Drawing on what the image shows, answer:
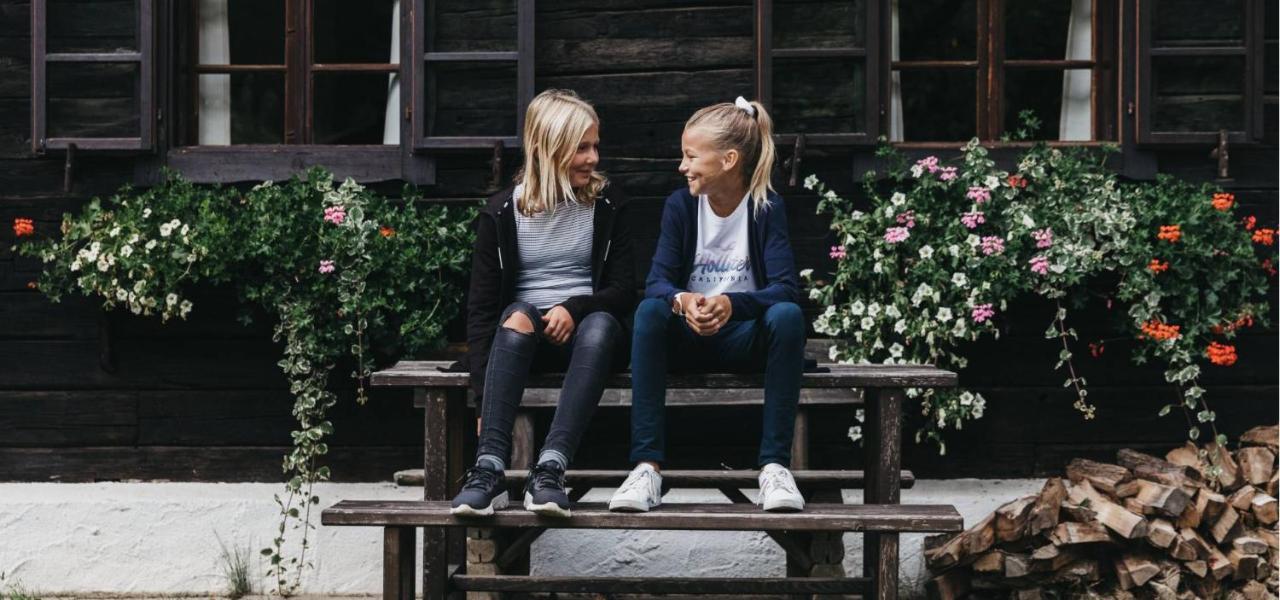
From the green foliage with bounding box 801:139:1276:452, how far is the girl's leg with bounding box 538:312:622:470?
129 cm

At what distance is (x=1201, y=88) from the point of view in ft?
15.5

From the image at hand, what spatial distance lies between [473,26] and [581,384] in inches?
68.5

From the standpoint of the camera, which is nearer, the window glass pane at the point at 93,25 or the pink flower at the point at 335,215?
the pink flower at the point at 335,215

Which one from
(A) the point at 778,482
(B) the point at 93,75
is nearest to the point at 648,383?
(A) the point at 778,482

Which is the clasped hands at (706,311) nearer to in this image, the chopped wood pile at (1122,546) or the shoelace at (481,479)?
the shoelace at (481,479)

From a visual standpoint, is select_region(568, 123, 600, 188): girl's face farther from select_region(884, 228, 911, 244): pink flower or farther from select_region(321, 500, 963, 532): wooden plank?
select_region(884, 228, 911, 244): pink flower

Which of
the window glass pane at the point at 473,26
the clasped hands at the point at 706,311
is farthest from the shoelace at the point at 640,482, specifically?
the window glass pane at the point at 473,26

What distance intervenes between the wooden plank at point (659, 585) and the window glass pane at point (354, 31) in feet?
6.84

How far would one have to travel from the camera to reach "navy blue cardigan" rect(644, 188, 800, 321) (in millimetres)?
3686

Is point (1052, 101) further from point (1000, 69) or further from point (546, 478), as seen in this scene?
point (546, 478)

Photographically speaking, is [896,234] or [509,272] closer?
[509,272]

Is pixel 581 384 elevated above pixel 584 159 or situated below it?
below

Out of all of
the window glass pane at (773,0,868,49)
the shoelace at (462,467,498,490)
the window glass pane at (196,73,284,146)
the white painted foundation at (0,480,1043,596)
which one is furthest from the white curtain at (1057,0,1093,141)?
the window glass pane at (196,73,284,146)

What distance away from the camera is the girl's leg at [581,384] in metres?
3.40
